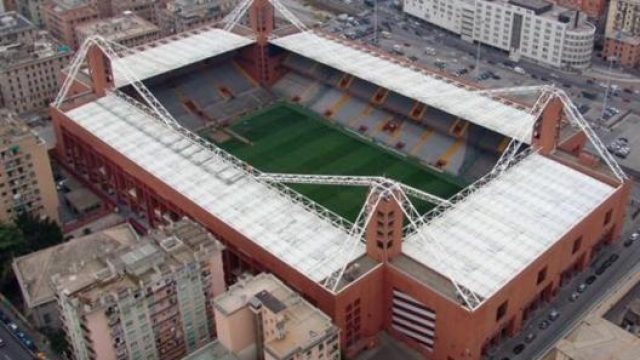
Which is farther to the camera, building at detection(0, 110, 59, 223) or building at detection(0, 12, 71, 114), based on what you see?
building at detection(0, 12, 71, 114)

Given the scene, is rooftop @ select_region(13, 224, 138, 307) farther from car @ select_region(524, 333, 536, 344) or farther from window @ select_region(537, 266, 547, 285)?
window @ select_region(537, 266, 547, 285)

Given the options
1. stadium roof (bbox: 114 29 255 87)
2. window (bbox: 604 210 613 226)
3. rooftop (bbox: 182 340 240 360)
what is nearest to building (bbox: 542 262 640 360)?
window (bbox: 604 210 613 226)

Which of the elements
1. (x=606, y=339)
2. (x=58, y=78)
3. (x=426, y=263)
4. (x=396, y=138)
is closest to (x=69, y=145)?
(x=58, y=78)

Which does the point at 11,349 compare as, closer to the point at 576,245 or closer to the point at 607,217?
the point at 576,245

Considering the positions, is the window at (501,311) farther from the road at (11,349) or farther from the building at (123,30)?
the building at (123,30)

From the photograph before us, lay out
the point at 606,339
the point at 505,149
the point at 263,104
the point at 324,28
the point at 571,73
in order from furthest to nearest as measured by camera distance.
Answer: the point at 324,28, the point at 571,73, the point at 263,104, the point at 505,149, the point at 606,339

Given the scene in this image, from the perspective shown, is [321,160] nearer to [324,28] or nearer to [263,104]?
[263,104]

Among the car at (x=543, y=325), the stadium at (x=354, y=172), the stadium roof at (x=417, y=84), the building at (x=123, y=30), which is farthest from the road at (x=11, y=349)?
the building at (x=123, y=30)

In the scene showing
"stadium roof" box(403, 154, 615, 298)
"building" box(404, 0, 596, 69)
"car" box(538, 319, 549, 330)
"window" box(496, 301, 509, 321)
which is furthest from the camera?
"building" box(404, 0, 596, 69)
